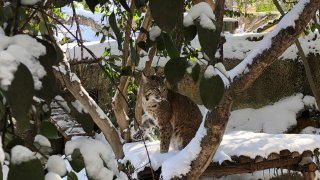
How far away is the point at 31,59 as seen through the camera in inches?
A: 16.4

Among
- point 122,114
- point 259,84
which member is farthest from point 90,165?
point 259,84

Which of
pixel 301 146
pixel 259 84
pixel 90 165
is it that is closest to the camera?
pixel 90 165

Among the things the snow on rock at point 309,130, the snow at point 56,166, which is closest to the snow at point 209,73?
the snow at point 56,166

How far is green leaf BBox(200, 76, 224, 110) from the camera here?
0.52 meters

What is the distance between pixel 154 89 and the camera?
304 centimetres

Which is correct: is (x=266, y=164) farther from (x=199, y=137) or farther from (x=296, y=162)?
(x=199, y=137)

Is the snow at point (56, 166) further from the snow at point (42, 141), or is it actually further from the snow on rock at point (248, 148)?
the snow on rock at point (248, 148)

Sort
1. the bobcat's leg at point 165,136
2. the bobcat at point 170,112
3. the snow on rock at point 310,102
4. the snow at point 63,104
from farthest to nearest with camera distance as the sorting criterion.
→ the snow on rock at point 310,102, the bobcat at point 170,112, the bobcat's leg at point 165,136, the snow at point 63,104

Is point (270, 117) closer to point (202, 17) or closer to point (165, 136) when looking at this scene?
point (165, 136)

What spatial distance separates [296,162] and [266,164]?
30 centimetres

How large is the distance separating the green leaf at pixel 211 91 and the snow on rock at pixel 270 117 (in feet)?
16.7

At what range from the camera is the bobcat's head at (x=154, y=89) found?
9.81ft

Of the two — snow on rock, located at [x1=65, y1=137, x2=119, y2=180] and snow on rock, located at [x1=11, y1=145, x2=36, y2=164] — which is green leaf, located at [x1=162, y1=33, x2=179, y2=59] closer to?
snow on rock, located at [x1=65, y1=137, x2=119, y2=180]

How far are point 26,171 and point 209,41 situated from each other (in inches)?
9.2
